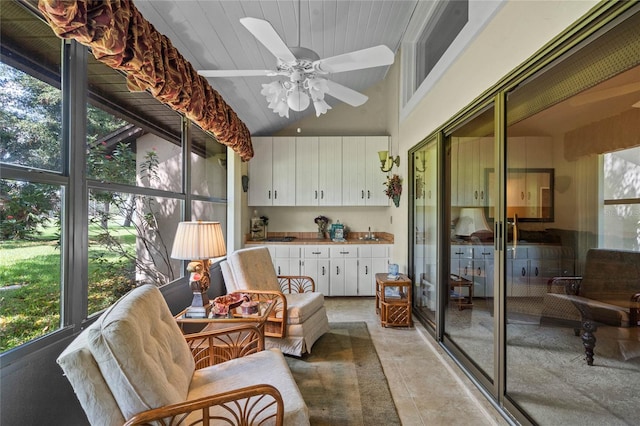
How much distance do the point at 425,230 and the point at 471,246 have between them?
931 millimetres

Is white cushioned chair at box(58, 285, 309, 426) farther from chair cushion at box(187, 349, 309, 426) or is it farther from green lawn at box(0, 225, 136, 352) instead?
green lawn at box(0, 225, 136, 352)

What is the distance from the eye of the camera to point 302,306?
2.78 metres

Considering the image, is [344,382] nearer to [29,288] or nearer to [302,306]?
[302,306]

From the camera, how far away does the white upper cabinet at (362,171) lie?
481 cm

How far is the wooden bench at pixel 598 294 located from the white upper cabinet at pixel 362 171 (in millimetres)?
3175

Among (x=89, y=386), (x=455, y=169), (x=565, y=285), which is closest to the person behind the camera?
(x=89, y=386)

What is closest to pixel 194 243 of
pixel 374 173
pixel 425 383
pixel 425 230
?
pixel 425 383

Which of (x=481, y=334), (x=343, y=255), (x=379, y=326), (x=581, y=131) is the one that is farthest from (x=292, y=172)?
(x=581, y=131)

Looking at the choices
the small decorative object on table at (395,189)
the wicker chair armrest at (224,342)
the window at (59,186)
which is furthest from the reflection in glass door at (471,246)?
the window at (59,186)

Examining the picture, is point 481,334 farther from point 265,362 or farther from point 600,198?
point 265,362

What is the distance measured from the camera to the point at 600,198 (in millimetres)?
1409

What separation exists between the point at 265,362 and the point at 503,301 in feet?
4.96

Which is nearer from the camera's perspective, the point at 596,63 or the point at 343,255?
the point at 596,63

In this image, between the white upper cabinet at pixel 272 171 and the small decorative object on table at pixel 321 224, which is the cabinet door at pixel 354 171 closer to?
the small decorative object on table at pixel 321 224
